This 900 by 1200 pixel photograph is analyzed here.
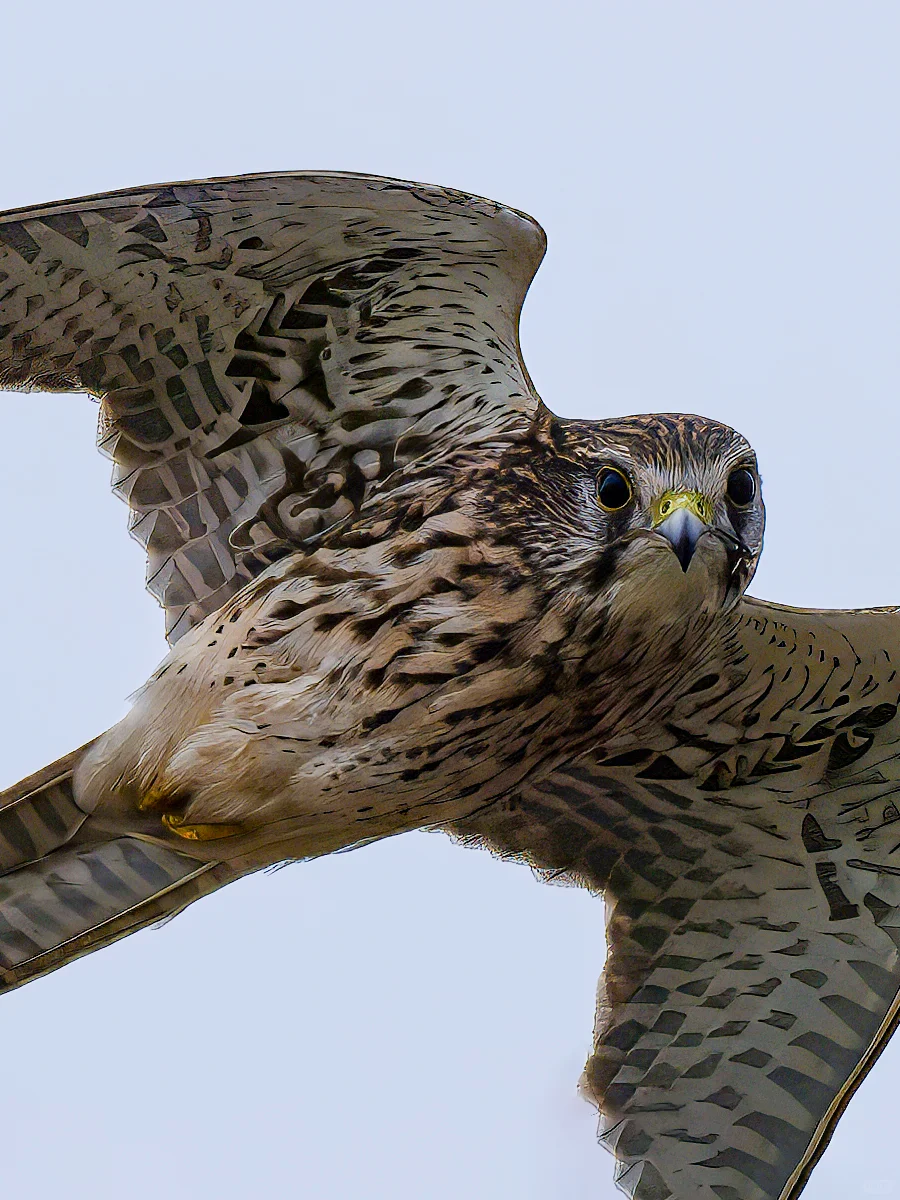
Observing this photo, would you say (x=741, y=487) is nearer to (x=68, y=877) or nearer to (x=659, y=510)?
(x=659, y=510)

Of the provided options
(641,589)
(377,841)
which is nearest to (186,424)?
(377,841)

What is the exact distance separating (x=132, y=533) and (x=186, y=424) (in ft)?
0.95

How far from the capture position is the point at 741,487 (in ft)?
9.50

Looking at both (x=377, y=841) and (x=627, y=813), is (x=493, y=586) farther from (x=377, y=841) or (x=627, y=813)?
(x=627, y=813)

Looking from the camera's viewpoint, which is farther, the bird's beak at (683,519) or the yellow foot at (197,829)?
the yellow foot at (197,829)

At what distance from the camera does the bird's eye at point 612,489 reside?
2850mm


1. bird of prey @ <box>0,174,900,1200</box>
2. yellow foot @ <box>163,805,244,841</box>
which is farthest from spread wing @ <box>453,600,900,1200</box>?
yellow foot @ <box>163,805,244,841</box>

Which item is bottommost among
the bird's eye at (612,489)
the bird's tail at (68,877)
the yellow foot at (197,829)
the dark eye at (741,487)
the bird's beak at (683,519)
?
the bird's tail at (68,877)

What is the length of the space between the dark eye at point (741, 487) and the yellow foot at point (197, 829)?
1.18 meters

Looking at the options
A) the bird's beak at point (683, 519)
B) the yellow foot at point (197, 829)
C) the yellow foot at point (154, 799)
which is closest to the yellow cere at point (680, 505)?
the bird's beak at point (683, 519)

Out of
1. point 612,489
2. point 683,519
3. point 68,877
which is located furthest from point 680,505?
point 68,877

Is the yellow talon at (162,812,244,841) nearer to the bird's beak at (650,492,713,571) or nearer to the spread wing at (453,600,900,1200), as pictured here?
the spread wing at (453,600,900,1200)

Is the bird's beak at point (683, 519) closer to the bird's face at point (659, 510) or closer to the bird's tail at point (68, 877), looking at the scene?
the bird's face at point (659, 510)

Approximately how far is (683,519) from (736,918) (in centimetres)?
158
